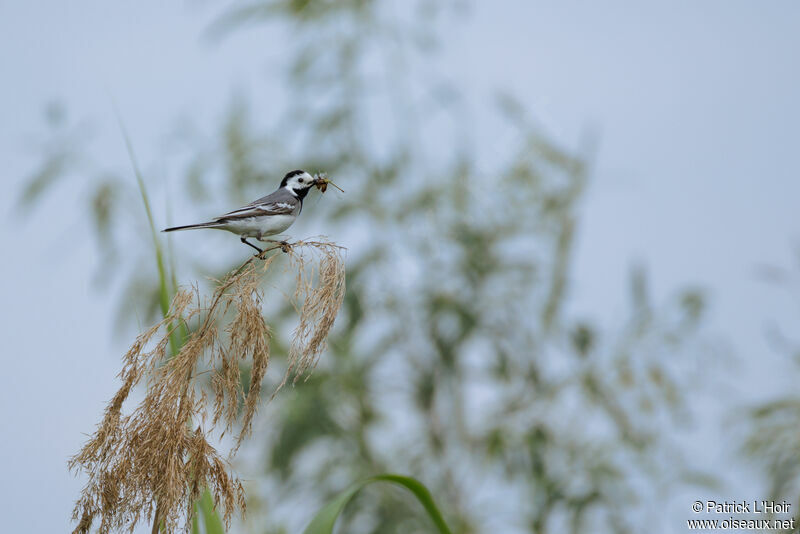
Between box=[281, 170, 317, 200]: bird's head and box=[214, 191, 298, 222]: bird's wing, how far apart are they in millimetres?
92

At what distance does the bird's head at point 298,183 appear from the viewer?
2.65 meters

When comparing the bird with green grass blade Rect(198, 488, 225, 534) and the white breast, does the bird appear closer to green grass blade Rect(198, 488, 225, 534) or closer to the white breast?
the white breast

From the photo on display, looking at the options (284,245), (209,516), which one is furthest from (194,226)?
(209,516)

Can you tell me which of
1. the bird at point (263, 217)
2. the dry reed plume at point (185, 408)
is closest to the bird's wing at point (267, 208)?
the bird at point (263, 217)

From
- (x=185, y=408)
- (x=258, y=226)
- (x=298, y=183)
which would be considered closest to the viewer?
(x=185, y=408)

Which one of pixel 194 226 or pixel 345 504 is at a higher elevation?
pixel 194 226

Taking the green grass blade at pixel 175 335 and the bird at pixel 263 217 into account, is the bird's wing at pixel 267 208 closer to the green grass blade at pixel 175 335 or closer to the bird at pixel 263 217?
the bird at pixel 263 217

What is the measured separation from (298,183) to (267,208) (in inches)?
12.1

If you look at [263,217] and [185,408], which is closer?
[185,408]

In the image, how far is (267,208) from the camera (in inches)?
94.4

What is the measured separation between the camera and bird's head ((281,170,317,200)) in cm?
265

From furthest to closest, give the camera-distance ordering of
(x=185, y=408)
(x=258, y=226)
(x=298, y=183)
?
(x=298, y=183), (x=258, y=226), (x=185, y=408)

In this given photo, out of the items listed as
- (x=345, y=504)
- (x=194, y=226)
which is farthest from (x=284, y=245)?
(x=345, y=504)

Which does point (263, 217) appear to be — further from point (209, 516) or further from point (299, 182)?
point (209, 516)
